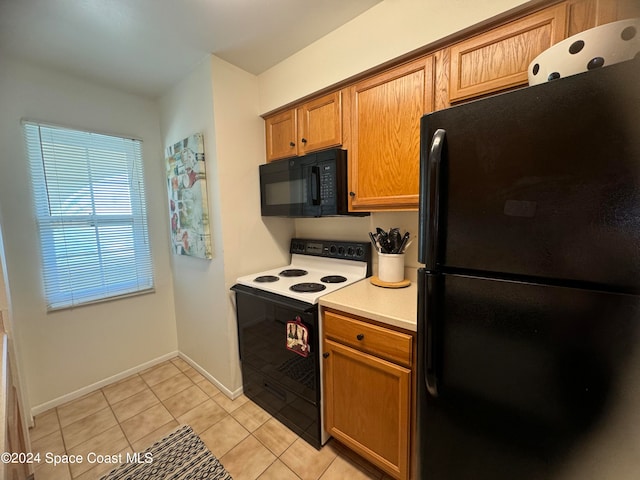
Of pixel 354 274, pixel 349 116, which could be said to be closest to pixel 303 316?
pixel 354 274

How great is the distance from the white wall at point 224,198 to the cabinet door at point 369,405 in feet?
2.94

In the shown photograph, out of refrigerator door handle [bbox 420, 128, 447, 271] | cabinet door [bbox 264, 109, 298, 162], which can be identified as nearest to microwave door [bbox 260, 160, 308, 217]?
cabinet door [bbox 264, 109, 298, 162]

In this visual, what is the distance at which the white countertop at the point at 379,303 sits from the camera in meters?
1.11

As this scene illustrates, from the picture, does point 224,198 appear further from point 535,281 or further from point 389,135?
point 535,281

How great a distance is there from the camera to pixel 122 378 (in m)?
2.19

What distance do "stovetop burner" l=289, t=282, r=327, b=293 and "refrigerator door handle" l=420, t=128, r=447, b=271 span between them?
0.87 metres

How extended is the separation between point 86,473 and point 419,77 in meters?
2.73

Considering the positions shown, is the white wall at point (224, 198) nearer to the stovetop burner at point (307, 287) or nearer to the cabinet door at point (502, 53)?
the stovetop burner at point (307, 287)

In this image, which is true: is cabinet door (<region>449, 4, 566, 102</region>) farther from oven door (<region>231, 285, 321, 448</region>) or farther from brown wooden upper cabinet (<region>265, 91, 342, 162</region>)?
oven door (<region>231, 285, 321, 448</region>)

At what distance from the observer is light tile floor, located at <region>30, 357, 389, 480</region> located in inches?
54.6

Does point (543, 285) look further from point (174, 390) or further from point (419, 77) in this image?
point (174, 390)

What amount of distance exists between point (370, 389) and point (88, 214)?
2.36 metres

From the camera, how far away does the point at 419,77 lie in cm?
124

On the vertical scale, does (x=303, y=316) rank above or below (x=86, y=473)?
above
